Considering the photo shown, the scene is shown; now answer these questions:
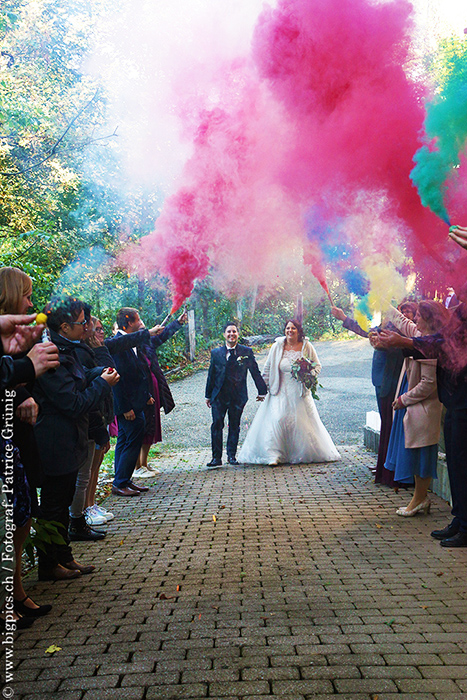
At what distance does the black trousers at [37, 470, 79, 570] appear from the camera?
427 cm

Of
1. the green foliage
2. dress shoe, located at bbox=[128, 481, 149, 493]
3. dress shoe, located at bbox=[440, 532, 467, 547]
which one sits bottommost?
dress shoe, located at bbox=[128, 481, 149, 493]

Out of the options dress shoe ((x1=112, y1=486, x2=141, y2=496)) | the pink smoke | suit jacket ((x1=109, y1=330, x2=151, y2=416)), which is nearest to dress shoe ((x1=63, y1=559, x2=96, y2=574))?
dress shoe ((x1=112, y1=486, x2=141, y2=496))

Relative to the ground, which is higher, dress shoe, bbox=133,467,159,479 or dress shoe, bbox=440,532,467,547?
dress shoe, bbox=440,532,467,547

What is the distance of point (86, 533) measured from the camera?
213 inches

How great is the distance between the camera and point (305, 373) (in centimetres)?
886

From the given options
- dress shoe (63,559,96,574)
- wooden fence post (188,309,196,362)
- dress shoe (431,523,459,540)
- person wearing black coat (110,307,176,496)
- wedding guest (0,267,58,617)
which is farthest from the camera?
wooden fence post (188,309,196,362)

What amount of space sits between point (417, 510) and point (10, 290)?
4.62 meters

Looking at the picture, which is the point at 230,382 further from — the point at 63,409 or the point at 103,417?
the point at 63,409

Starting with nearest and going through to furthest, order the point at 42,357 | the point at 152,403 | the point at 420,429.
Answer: the point at 42,357
the point at 420,429
the point at 152,403

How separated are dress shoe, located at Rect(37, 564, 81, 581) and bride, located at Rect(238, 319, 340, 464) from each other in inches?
185

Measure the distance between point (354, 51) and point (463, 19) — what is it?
5.81 feet

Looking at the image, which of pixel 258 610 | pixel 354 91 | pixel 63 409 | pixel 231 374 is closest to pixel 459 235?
pixel 354 91

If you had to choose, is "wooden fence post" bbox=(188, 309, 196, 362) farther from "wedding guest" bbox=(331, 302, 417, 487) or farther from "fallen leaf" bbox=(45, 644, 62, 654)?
"fallen leaf" bbox=(45, 644, 62, 654)

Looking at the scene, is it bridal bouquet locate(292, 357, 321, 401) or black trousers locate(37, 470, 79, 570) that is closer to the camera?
black trousers locate(37, 470, 79, 570)
